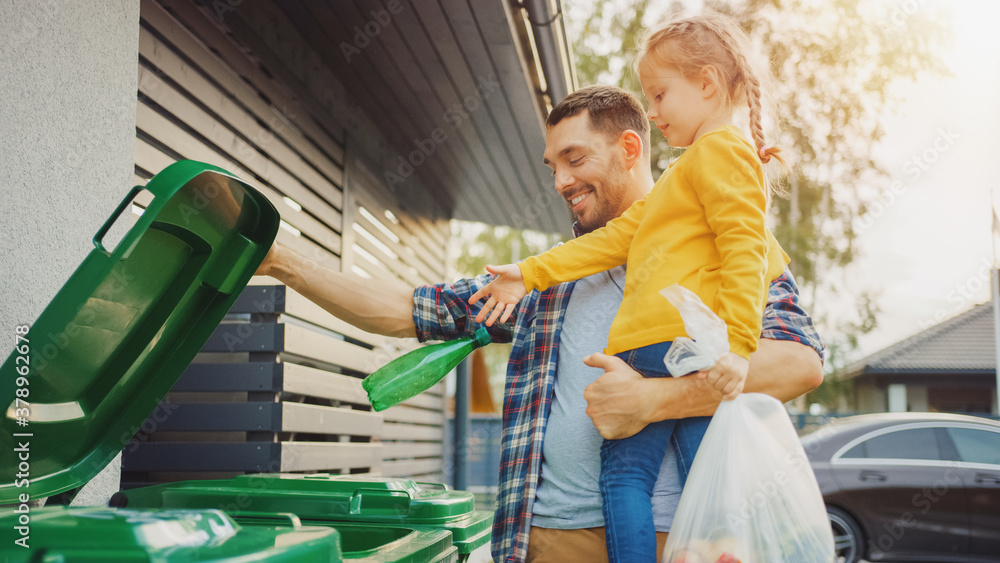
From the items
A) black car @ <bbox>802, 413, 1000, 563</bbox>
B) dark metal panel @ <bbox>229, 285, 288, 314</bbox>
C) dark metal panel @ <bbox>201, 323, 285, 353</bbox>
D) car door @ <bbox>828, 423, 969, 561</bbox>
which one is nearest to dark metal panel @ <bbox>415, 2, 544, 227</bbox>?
dark metal panel @ <bbox>229, 285, 288, 314</bbox>

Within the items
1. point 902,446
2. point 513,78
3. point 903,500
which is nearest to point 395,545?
point 513,78

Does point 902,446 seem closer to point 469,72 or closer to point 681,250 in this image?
point 469,72

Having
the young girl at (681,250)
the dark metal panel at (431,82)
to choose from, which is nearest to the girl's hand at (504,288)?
the young girl at (681,250)

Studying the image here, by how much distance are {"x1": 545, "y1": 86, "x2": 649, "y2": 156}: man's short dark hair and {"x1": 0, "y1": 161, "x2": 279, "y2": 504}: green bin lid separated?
1041mm

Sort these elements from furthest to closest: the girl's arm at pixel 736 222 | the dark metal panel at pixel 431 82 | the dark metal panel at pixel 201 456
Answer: the dark metal panel at pixel 431 82 → the dark metal panel at pixel 201 456 → the girl's arm at pixel 736 222

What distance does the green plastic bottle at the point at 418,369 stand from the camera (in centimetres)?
206

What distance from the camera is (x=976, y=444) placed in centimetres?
703

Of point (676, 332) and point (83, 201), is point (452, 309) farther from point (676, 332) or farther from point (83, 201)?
point (83, 201)

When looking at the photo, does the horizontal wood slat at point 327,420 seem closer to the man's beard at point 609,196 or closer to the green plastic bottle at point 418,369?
the green plastic bottle at point 418,369

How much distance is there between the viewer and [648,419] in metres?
1.64

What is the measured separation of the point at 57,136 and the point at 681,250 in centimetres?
169

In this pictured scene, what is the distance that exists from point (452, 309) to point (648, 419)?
2.55 feet

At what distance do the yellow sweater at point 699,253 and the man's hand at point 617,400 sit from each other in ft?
0.34

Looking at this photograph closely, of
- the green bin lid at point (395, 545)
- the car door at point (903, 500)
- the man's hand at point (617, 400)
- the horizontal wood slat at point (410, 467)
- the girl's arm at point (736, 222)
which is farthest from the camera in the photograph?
the car door at point (903, 500)
